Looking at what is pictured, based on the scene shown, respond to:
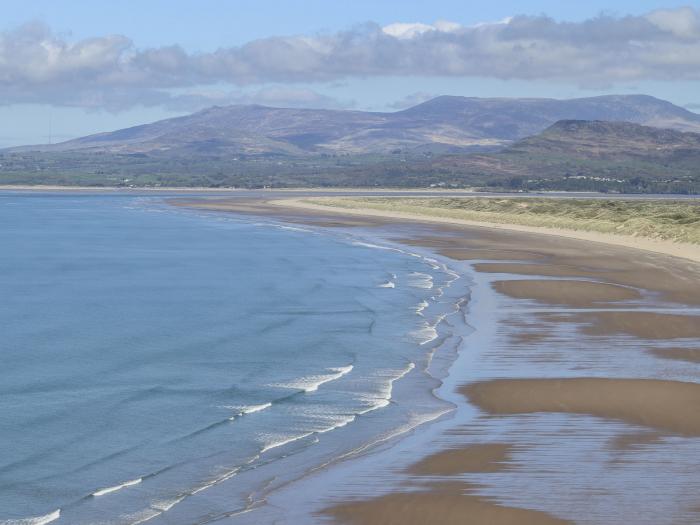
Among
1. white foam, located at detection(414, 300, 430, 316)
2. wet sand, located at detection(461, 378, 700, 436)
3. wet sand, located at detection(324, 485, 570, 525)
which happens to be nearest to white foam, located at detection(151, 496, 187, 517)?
wet sand, located at detection(324, 485, 570, 525)

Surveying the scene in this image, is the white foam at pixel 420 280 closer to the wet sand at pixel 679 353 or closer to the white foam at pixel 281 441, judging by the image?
the wet sand at pixel 679 353

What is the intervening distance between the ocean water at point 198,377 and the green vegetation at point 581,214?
1946 centimetres

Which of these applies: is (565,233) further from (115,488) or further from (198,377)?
(115,488)

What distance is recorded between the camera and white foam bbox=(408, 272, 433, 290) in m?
42.1

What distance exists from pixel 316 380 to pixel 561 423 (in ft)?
19.4

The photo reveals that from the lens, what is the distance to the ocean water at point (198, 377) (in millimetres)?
15945

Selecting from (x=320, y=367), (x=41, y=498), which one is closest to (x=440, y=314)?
(x=320, y=367)

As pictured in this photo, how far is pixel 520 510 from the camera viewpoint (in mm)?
14055

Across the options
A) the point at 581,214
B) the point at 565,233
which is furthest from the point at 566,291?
the point at 581,214

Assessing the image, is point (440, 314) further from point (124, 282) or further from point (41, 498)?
point (41, 498)

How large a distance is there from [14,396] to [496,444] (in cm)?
907

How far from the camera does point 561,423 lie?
62.7 ft

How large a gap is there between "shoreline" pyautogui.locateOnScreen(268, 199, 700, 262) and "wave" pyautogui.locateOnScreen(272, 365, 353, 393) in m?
31.2

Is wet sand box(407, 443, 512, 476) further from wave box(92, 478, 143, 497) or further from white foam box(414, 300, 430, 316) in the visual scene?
white foam box(414, 300, 430, 316)
